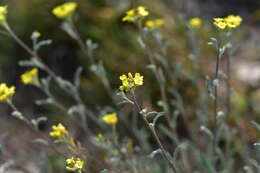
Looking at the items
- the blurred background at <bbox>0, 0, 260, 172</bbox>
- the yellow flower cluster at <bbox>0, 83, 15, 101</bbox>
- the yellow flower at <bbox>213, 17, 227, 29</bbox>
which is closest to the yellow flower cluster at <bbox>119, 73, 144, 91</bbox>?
the yellow flower at <bbox>213, 17, 227, 29</bbox>

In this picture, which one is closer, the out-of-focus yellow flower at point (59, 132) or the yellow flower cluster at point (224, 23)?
the yellow flower cluster at point (224, 23)

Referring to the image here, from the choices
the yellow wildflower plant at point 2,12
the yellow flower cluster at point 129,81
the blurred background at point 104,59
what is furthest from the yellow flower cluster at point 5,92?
the blurred background at point 104,59

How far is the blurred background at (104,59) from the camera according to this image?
4.02m

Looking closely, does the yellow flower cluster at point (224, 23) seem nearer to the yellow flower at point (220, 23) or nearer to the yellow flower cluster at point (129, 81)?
the yellow flower at point (220, 23)

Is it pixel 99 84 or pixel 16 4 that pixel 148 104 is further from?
pixel 16 4

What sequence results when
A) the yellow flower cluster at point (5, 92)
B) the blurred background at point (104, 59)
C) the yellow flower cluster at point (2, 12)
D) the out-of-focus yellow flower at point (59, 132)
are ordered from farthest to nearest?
the blurred background at point (104, 59) < the yellow flower cluster at point (2, 12) < the yellow flower cluster at point (5, 92) < the out-of-focus yellow flower at point (59, 132)

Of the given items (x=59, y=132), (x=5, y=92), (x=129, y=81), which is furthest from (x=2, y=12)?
(x=129, y=81)

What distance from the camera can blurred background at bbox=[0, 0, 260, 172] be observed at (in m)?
4.02

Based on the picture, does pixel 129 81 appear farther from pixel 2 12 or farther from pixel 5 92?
pixel 2 12

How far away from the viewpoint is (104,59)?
4281 mm

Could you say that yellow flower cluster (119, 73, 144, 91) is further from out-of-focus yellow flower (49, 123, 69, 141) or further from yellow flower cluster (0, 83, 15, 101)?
yellow flower cluster (0, 83, 15, 101)

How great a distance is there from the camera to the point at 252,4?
18.0 feet

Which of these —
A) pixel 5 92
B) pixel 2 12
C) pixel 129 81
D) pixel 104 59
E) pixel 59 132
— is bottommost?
pixel 104 59

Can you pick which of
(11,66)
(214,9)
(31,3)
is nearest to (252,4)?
(214,9)
